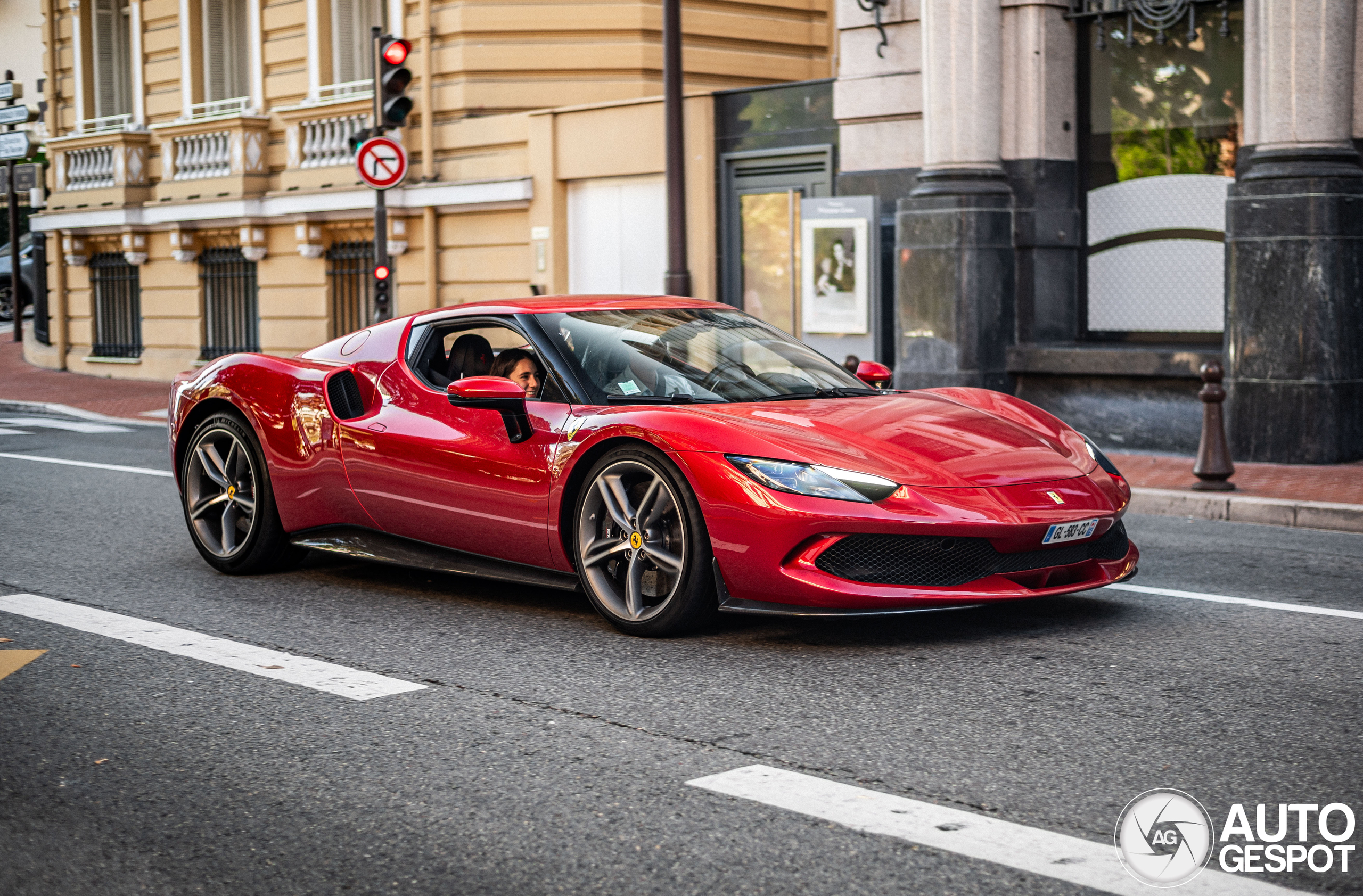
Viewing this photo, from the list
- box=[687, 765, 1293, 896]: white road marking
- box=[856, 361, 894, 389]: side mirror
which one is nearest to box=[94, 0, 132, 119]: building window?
box=[856, 361, 894, 389]: side mirror

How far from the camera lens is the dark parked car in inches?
1228

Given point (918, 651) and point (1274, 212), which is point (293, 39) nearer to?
point (1274, 212)

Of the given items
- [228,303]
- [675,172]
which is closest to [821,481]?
[675,172]

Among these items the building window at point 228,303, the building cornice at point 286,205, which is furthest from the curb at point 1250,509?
the building window at point 228,303

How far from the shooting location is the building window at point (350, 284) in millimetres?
21438

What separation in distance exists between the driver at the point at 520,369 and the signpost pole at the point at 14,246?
21651 millimetres

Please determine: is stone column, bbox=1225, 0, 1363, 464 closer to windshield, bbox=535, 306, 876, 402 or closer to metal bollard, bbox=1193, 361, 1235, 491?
metal bollard, bbox=1193, 361, 1235, 491

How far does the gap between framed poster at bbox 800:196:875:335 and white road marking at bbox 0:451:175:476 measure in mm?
6372

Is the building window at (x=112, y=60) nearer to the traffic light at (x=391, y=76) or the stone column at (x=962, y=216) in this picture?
the traffic light at (x=391, y=76)

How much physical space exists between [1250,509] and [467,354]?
5156 mm

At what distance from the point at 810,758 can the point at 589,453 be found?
6.25ft

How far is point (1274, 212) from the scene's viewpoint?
11.4 m

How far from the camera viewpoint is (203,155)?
23.3m

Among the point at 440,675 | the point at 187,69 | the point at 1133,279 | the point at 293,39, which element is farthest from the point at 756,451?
the point at 187,69
